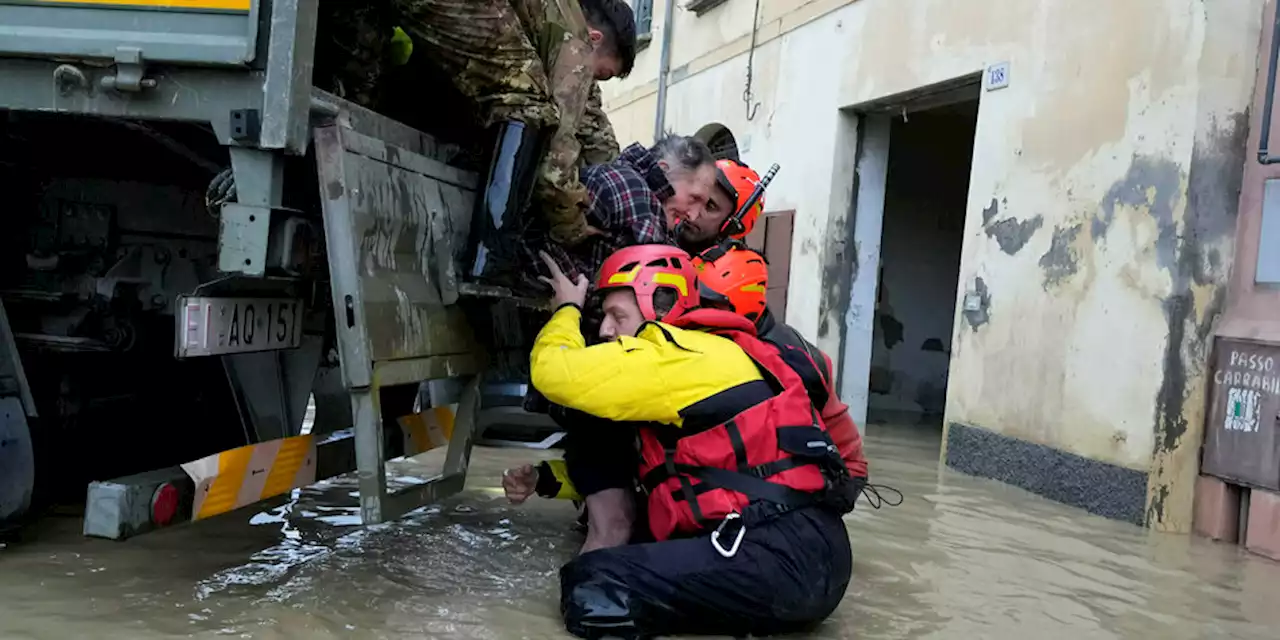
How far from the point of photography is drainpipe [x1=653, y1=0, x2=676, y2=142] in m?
12.8

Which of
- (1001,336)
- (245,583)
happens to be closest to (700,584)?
(245,583)

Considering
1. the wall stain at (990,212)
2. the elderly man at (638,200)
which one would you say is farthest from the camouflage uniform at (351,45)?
the wall stain at (990,212)

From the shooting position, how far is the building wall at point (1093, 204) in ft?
17.0

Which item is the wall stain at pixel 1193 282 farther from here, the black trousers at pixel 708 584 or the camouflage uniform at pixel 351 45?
the camouflage uniform at pixel 351 45

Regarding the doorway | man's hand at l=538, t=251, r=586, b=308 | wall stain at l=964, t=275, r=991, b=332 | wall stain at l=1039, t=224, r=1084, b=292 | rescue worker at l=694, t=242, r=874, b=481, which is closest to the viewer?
rescue worker at l=694, t=242, r=874, b=481

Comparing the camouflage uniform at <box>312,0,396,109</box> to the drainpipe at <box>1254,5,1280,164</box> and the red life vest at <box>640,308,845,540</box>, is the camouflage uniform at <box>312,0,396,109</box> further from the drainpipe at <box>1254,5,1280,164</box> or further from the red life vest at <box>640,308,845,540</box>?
the drainpipe at <box>1254,5,1280,164</box>

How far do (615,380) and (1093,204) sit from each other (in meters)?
3.84

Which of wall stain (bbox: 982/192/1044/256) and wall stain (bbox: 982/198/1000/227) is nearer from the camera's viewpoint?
wall stain (bbox: 982/192/1044/256)

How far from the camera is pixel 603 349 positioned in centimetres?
316

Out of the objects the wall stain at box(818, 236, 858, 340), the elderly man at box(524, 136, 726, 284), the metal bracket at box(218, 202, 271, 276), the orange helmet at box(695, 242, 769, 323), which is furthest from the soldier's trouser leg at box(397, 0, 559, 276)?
the wall stain at box(818, 236, 858, 340)

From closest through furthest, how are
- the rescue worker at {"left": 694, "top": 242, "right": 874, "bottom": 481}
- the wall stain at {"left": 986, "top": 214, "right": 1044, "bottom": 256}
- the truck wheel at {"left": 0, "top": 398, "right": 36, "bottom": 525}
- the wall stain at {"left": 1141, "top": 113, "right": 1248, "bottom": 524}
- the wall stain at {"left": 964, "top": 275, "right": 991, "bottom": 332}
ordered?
the truck wheel at {"left": 0, "top": 398, "right": 36, "bottom": 525}, the rescue worker at {"left": 694, "top": 242, "right": 874, "bottom": 481}, the wall stain at {"left": 1141, "top": 113, "right": 1248, "bottom": 524}, the wall stain at {"left": 986, "top": 214, "right": 1044, "bottom": 256}, the wall stain at {"left": 964, "top": 275, "right": 991, "bottom": 332}

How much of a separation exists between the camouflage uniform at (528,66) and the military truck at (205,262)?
0.27 metres

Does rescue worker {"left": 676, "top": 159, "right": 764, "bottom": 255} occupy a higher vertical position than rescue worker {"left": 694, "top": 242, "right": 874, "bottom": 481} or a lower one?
higher

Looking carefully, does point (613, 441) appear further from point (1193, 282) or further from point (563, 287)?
point (1193, 282)
